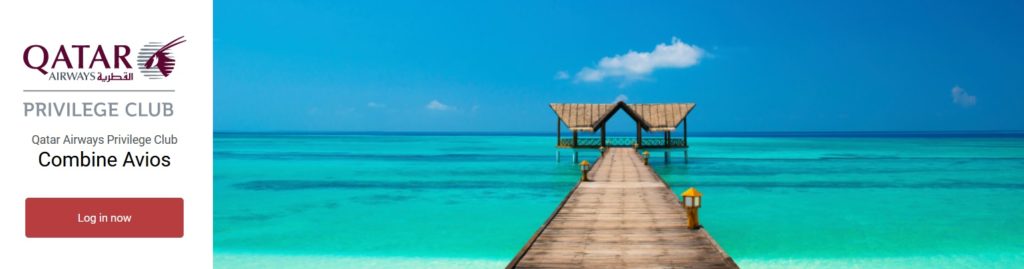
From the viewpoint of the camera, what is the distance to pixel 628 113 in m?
→ 36.1

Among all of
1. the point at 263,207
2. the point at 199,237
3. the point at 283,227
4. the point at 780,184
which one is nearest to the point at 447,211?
the point at 283,227

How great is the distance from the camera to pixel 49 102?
23.6ft

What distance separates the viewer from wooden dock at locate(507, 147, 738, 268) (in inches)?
302

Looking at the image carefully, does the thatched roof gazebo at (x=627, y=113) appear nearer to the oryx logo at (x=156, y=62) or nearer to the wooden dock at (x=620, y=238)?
the wooden dock at (x=620, y=238)

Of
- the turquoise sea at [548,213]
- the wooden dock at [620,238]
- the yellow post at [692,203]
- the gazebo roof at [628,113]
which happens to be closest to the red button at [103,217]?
the wooden dock at [620,238]

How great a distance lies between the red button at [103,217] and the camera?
7180mm

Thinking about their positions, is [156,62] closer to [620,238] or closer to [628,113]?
[620,238]

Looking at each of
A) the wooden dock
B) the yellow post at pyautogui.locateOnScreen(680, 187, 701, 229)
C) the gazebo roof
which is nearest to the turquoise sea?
the wooden dock

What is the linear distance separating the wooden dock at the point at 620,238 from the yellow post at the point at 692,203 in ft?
0.41

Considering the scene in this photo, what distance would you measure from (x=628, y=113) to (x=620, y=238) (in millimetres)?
27346

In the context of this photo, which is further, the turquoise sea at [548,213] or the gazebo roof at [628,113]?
the gazebo roof at [628,113]

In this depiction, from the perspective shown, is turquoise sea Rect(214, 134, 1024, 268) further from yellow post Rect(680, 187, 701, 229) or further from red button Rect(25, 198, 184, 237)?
red button Rect(25, 198, 184, 237)

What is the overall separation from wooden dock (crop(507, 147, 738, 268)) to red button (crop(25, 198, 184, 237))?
154 inches

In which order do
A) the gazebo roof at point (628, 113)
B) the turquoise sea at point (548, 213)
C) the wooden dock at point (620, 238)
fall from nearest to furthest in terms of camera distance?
the wooden dock at point (620, 238), the turquoise sea at point (548, 213), the gazebo roof at point (628, 113)
